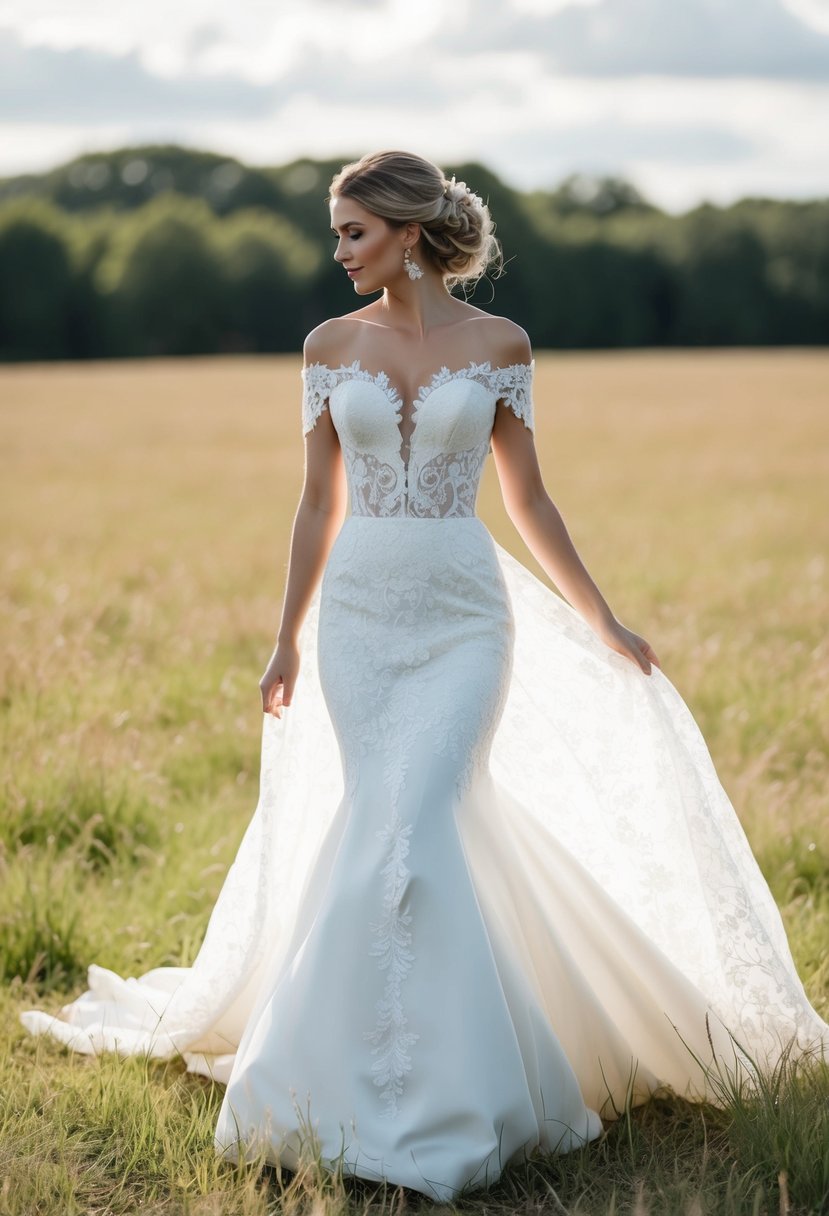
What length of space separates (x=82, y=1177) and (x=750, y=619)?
27.9 ft

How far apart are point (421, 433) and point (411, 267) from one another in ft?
2.11

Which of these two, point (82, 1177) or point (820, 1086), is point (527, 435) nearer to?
point (820, 1086)

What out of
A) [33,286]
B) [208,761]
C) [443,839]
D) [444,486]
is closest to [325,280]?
[33,286]

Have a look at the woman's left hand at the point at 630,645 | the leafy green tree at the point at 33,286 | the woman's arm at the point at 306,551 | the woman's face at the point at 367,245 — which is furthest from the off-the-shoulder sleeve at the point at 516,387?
the leafy green tree at the point at 33,286

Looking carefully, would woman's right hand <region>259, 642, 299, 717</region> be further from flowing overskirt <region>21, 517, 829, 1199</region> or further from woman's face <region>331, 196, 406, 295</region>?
woman's face <region>331, 196, 406, 295</region>

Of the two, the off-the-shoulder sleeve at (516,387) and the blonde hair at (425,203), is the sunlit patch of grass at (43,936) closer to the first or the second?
the off-the-shoulder sleeve at (516,387)

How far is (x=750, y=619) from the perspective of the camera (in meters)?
11.5

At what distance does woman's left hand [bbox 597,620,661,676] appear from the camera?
5008 millimetres

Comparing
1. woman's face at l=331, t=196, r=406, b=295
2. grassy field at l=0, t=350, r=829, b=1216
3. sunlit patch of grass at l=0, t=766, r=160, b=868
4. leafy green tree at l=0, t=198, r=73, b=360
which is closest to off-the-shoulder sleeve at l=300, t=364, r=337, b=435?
woman's face at l=331, t=196, r=406, b=295

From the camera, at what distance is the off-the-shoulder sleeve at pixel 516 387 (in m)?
4.77

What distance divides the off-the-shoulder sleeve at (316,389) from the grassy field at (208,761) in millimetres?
2416

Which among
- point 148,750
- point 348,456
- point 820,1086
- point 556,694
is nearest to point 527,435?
point 348,456

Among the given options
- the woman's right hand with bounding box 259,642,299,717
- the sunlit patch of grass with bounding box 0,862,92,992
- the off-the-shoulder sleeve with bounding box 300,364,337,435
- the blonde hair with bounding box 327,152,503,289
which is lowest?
the sunlit patch of grass with bounding box 0,862,92,992

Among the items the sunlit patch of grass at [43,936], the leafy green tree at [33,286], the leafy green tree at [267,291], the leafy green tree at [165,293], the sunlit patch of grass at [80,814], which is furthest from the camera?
the leafy green tree at [165,293]
